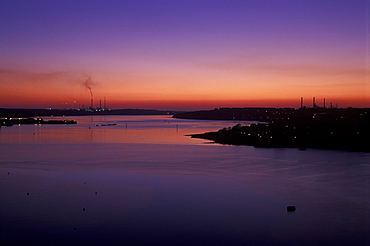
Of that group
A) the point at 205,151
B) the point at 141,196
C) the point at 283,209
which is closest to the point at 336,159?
the point at 205,151

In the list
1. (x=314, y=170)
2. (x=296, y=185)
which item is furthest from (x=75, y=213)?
(x=314, y=170)

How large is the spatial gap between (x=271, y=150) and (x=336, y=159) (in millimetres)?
11714

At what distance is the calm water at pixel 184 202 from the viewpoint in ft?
58.9

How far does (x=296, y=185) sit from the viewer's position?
98.4 ft

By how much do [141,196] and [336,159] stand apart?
29.1m

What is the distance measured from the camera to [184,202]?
24.5 meters

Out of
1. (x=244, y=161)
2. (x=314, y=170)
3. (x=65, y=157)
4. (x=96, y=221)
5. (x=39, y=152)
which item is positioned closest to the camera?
(x=96, y=221)

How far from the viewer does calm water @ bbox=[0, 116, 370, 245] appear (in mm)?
17953

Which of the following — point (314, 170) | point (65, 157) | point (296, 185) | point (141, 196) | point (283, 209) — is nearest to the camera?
point (283, 209)

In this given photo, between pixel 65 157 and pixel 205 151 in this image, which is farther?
pixel 205 151

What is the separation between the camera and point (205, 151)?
54.4m

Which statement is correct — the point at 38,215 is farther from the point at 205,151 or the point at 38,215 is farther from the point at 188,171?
the point at 205,151

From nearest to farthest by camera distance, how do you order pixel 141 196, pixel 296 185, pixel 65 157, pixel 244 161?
pixel 141 196
pixel 296 185
pixel 244 161
pixel 65 157

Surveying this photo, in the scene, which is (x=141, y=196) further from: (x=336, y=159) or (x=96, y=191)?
(x=336, y=159)
